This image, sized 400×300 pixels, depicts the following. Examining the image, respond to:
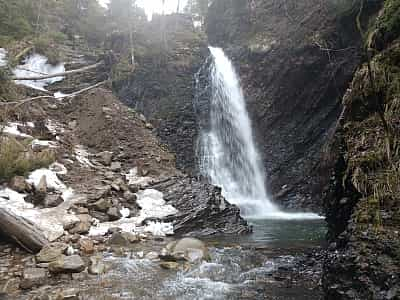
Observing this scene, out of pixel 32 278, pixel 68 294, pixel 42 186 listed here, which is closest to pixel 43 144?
pixel 42 186

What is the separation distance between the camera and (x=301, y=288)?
4.93 m

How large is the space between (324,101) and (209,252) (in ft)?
34.5

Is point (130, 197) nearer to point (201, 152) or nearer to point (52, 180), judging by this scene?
point (52, 180)

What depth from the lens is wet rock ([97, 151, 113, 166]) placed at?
11.9 metres

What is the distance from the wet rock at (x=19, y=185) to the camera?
27.2 feet

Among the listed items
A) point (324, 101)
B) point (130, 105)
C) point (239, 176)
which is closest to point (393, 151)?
point (239, 176)

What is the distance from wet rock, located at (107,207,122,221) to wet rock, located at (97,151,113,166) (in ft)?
10.9

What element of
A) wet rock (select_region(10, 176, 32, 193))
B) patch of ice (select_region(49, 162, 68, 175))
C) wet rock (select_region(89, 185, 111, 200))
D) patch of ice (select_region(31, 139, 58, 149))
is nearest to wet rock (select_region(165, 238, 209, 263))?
wet rock (select_region(89, 185, 111, 200))

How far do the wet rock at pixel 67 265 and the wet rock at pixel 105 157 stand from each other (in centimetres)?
619

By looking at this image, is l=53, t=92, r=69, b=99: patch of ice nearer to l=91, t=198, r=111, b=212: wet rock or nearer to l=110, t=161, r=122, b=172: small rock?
l=110, t=161, r=122, b=172: small rock

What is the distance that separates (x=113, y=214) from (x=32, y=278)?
344 cm

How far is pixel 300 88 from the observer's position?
15633 mm

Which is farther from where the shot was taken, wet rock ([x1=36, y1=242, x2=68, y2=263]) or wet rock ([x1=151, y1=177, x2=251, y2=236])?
wet rock ([x1=151, y1=177, x2=251, y2=236])

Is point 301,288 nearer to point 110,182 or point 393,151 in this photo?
point 393,151
